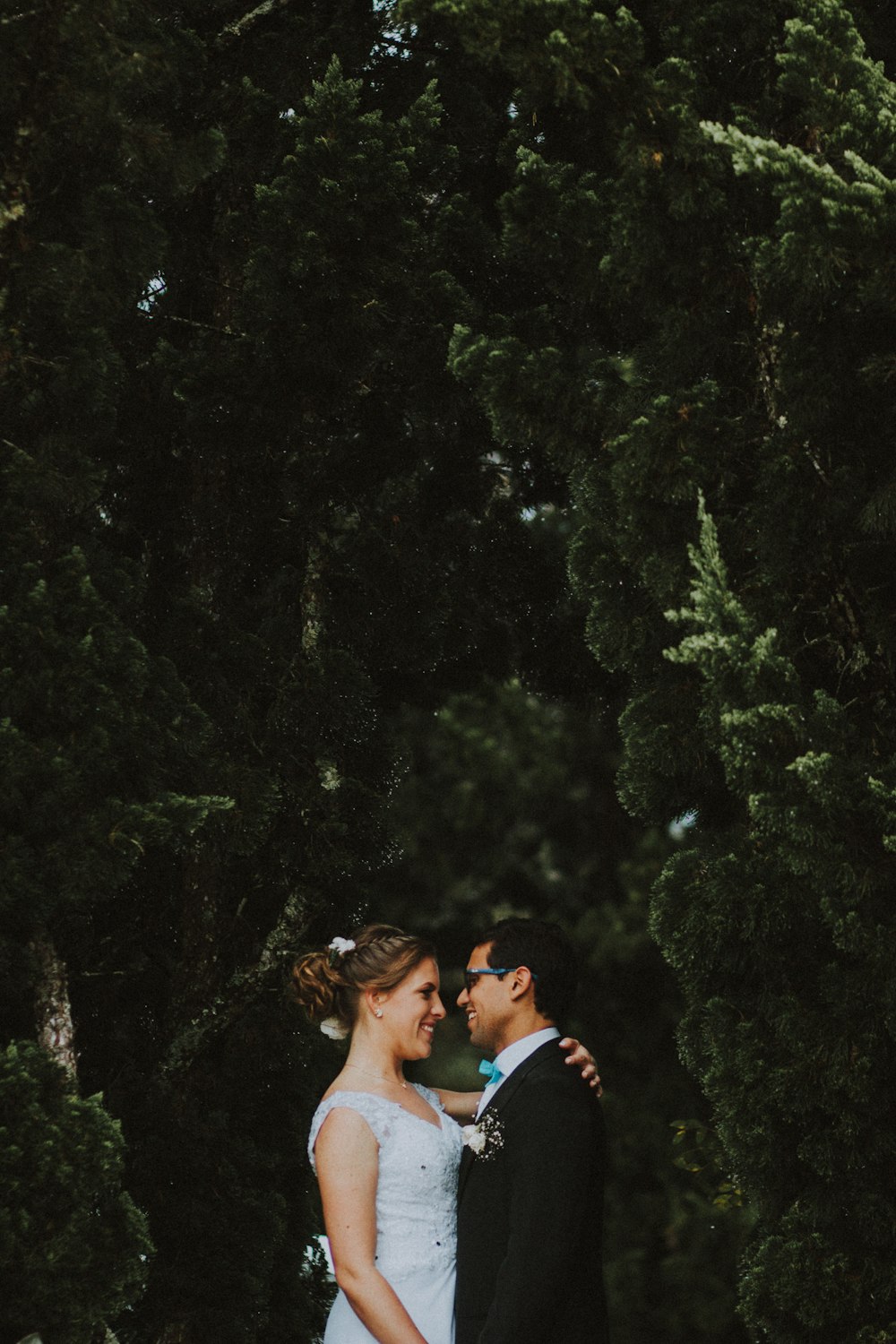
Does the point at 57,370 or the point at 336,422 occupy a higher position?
the point at 336,422

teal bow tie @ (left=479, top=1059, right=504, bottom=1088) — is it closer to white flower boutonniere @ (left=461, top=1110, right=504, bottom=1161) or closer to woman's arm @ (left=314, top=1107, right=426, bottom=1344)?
white flower boutonniere @ (left=461, top=1110, right=504, bottom=1161)

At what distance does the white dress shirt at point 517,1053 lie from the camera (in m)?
3.79

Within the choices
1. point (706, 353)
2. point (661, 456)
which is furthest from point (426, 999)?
point (706, 353)

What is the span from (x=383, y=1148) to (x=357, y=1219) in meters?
0.23

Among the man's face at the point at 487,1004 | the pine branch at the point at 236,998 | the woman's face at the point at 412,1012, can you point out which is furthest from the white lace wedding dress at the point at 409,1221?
the pine branch at the point at 236,998

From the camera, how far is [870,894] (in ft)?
11.7

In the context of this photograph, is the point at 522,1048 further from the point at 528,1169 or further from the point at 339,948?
the point at 339,948

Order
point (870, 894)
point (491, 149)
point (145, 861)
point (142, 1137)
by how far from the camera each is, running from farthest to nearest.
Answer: point (491, 149) < point (145, 861) < point (142, 1137) < point (870, 894)

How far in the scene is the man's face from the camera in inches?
151

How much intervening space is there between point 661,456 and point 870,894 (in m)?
1.29

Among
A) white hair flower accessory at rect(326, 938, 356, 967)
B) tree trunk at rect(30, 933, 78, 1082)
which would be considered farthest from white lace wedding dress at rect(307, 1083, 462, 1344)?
tree trunk at rect(30, 933, 78, 1082)

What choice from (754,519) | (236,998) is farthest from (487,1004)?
(754,519)

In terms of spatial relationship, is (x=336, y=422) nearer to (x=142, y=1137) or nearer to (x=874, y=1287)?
(x=142, y=1137)

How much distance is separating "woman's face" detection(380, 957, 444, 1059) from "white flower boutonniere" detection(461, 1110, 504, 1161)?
35 centimetres
